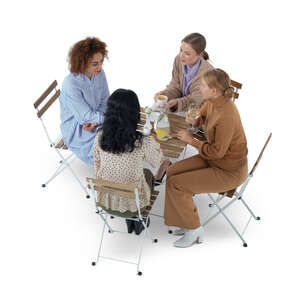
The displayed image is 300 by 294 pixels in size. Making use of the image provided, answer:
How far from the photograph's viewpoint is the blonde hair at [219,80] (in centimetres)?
351

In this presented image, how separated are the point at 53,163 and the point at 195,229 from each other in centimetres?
187

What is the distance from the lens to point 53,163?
16.4ft

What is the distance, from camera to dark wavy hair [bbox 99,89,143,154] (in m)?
3.23

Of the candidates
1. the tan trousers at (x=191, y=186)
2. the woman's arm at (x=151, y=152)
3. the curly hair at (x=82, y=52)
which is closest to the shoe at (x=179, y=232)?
the tan trousers at (x=191, y=186)

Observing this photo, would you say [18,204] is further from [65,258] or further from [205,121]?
[205,121]

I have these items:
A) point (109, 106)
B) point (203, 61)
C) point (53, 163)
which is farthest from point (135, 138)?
point (53, 163)

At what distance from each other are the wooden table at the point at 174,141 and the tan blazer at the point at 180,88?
219mm

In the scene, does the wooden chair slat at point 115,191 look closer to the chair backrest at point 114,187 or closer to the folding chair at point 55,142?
the chair backrest at point 114,187

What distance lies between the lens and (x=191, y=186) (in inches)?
147

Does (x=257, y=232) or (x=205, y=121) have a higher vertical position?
(x=205, y=121)

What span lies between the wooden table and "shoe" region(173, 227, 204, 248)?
651 millimetres

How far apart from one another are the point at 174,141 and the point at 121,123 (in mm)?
902

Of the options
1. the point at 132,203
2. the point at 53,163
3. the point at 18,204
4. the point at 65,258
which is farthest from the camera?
the point at 53,163

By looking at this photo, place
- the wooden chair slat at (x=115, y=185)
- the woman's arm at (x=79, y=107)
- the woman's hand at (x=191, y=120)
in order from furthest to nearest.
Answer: the woman's arm at (x=79, y=107) < the woman's hand at (x=191, y=120) < the wooden chair slat at (x=115, y=185)
